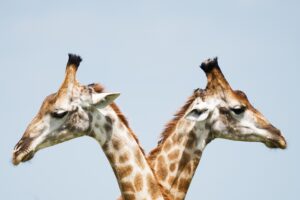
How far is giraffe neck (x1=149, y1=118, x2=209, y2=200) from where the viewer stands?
14883mm

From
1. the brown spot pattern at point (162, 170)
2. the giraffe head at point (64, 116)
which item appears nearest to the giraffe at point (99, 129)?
the giraffe head at point (64, 116)

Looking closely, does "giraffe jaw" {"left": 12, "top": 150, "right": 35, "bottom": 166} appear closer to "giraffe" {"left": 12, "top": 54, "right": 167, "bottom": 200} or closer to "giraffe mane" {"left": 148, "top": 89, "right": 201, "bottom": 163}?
"giraffe" {"left": 12, "top": 54, "right": 167, "bottom": 200}

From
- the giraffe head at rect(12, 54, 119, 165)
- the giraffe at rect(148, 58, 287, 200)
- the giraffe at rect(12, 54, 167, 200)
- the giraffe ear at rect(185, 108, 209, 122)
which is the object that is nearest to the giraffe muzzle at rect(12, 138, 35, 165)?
the giraffe head at rect(12, 54, 119, 165)

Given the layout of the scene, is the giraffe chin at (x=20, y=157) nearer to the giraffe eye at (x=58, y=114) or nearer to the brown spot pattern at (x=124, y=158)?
the giraffe eye at (x=58, y=114)

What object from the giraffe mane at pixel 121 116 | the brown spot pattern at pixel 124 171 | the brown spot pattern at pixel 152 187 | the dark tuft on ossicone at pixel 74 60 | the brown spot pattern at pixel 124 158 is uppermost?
the dark tuft on ossicone at pixel 74 60

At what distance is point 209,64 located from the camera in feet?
51.9

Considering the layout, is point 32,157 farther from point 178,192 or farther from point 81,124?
point 178,192

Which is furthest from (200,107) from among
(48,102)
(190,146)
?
(48,102)

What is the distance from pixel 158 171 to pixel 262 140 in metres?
1.89

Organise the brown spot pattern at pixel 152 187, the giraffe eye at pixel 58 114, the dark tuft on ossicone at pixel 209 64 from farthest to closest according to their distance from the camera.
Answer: the dark tuft on ossicone at pixel 209 64
the brown spot pattern at pixel 152 187
the giraffe eye at pixel 58 114

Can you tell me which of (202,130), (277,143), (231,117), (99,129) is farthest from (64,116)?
(277,143)

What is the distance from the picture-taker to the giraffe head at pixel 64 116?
45.1 ft

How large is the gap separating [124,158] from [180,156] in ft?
4.07

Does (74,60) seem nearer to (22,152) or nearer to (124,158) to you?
(124,158)
